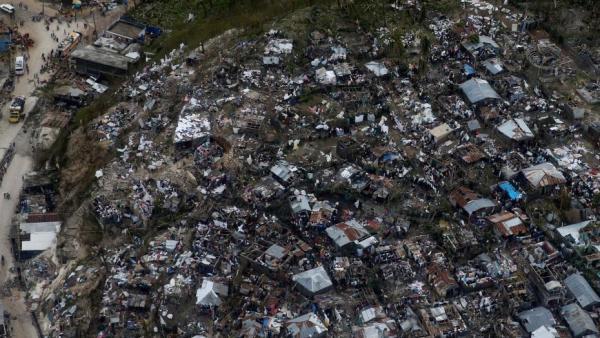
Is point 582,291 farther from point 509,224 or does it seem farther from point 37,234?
point 37,234

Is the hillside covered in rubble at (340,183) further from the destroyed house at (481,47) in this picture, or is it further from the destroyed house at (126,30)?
the destroyed house at (126,30)

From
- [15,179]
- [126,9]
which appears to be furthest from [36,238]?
[126,9]

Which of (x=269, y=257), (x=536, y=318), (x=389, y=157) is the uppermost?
(x=389, y=157)

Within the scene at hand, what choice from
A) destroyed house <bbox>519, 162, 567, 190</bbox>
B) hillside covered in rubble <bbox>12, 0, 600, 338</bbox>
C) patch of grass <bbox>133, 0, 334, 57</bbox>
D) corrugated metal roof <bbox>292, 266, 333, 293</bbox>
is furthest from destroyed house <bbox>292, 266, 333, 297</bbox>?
patch of grass <bbox>133, 0, 334, 57</bbox>

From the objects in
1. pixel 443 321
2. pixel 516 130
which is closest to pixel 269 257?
pixel 443 321

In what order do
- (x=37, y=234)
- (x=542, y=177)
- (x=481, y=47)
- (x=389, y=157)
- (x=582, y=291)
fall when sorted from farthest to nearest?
1. (x=481, y=47)
2. (x=389, y=157)
3. (x=37, y=234)
4. (x=542, y=177)
5. (x=582, y=291)

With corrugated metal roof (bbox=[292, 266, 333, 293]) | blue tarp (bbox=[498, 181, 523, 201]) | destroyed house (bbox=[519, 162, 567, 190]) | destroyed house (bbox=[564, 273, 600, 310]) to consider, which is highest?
destroyed house (bbox=[519, 162, 567, 190])

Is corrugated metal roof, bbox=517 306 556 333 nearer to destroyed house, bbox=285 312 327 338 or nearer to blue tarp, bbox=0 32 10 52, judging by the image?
destroyed house, bbox=285 312 327 338
